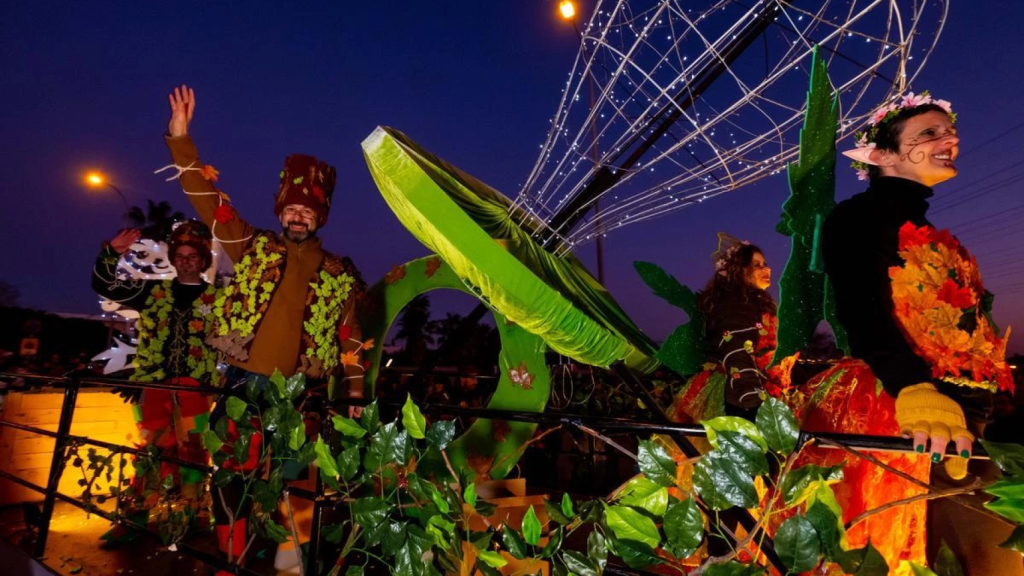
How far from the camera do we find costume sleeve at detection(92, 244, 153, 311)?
13.1ft

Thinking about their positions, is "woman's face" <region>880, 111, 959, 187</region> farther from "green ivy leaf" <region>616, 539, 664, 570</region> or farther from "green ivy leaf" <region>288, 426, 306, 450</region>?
"green ivy leaf" <region>288, 426, 306, 450</region>

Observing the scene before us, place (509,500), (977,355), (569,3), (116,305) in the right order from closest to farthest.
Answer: (977,355) < (569,3) < (509,500) < (116,305)

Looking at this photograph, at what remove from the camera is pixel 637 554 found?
85 cm

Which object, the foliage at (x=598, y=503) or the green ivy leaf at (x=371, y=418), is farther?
the green ivy leaf at (x=371, y=418)

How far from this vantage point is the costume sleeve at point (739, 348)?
255 cm

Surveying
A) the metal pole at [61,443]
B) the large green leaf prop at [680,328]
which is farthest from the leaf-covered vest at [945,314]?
the metal pole at [61,443]

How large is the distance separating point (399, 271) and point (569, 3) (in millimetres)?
1587

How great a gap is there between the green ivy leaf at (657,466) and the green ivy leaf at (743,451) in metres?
0.09

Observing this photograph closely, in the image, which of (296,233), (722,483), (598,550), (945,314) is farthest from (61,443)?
(945,314)

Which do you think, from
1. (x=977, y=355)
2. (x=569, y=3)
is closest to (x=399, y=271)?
(x=569, y=3)

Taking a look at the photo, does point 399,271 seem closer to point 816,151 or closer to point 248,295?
point 248,295

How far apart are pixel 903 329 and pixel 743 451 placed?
3.21ft

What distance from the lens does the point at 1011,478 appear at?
687 millimetres

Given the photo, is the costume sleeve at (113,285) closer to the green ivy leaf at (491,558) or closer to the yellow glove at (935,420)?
the green ivy leaf at (491,558)
